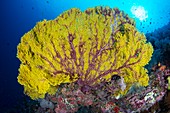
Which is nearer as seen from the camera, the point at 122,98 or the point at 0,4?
the point at 122,98

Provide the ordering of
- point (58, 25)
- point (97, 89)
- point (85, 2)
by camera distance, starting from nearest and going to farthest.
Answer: point (58, 25), point (97, 89), point (85, 2)

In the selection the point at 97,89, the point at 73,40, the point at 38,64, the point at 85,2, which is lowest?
the point at 97,89

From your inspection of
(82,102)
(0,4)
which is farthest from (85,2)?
(82,102)

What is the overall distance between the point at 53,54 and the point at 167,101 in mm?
3017

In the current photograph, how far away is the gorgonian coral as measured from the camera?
4.98m

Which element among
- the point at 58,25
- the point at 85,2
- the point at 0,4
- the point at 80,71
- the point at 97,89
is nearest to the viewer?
the point at 58,25

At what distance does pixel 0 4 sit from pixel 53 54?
217 feet

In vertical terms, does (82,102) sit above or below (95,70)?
below

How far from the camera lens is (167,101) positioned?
5086mm

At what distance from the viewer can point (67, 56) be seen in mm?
5168

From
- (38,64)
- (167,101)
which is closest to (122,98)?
(167,101)

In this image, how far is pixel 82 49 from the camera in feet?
16.9

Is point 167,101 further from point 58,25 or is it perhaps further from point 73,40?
point 58,25

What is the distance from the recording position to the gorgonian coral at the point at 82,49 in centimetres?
498
